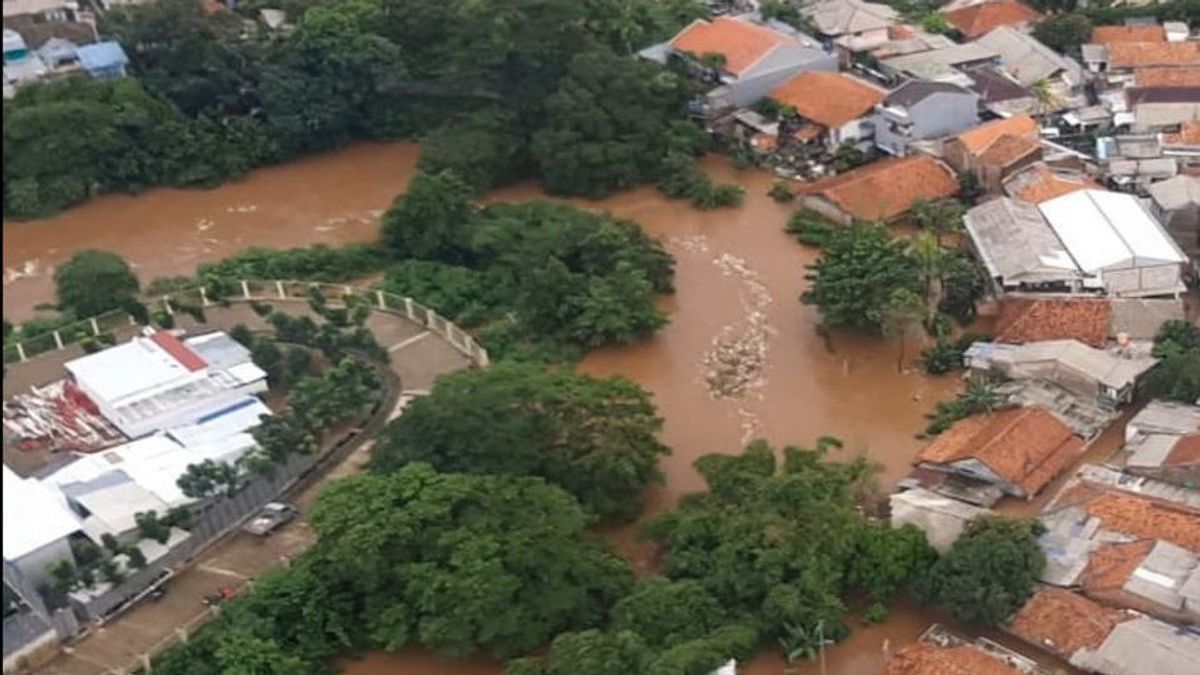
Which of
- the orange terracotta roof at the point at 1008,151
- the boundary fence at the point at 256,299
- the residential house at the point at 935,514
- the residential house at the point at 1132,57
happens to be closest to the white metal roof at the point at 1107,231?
the orange terracotta roof at the point at 1008,151

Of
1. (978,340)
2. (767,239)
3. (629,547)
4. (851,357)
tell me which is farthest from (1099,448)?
(767,239)

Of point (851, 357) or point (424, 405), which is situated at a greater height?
point (424, 405)

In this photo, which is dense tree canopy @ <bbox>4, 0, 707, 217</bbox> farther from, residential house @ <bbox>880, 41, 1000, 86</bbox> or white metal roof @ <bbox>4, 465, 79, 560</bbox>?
white metal roof @ <bbox>4, 465, 79, 560</bbox>

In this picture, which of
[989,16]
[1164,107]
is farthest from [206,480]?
[989,16]

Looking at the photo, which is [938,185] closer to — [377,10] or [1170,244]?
[1170,244]

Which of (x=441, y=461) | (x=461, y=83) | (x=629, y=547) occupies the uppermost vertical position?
(x=461, y=83)

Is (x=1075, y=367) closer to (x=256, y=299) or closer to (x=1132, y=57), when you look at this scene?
(x=1132, y=57)
